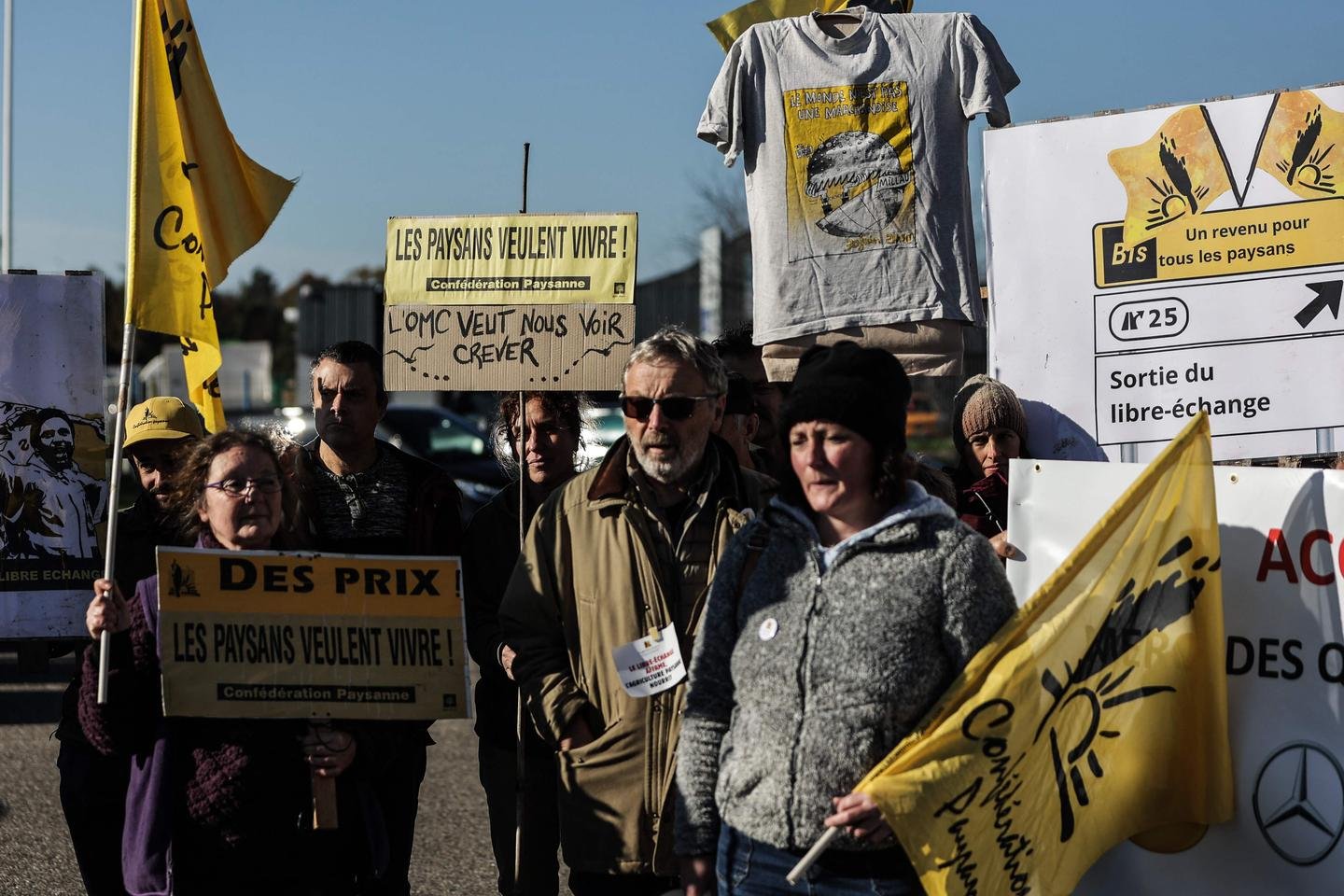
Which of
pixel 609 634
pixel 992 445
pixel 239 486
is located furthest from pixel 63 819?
pixel 992 445

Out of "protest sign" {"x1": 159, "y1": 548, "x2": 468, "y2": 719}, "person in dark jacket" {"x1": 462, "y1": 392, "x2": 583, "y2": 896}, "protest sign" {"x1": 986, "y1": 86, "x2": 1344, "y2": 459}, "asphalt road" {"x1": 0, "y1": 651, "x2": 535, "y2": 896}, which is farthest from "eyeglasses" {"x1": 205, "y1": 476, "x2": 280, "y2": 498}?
"asphalt road" {"x1": 0, "y1": 651, "x2": 535, "y2": 896}

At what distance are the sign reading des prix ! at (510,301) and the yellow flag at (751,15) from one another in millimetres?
1002

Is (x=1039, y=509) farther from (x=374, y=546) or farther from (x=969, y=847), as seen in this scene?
(x=374, y=546)

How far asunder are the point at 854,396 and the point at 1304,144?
167 centimetres

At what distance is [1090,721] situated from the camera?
3301mm

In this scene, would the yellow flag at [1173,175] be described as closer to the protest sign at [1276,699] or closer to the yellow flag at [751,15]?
the protest sign at [1276,699]

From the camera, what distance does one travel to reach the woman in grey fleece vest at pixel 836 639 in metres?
3.03

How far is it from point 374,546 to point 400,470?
0.28m

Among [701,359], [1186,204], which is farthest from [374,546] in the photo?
[1186,204]

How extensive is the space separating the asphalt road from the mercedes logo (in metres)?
3.51

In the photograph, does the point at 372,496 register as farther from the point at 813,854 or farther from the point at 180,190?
the point at 813,854

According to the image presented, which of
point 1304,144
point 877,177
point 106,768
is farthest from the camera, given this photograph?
point 877,177

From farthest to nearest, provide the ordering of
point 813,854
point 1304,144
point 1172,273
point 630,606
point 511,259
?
point 511,259 → point 1172,273 → point 1304,144 → point 630,606 → point 813,854

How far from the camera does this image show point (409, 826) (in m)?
4.42
